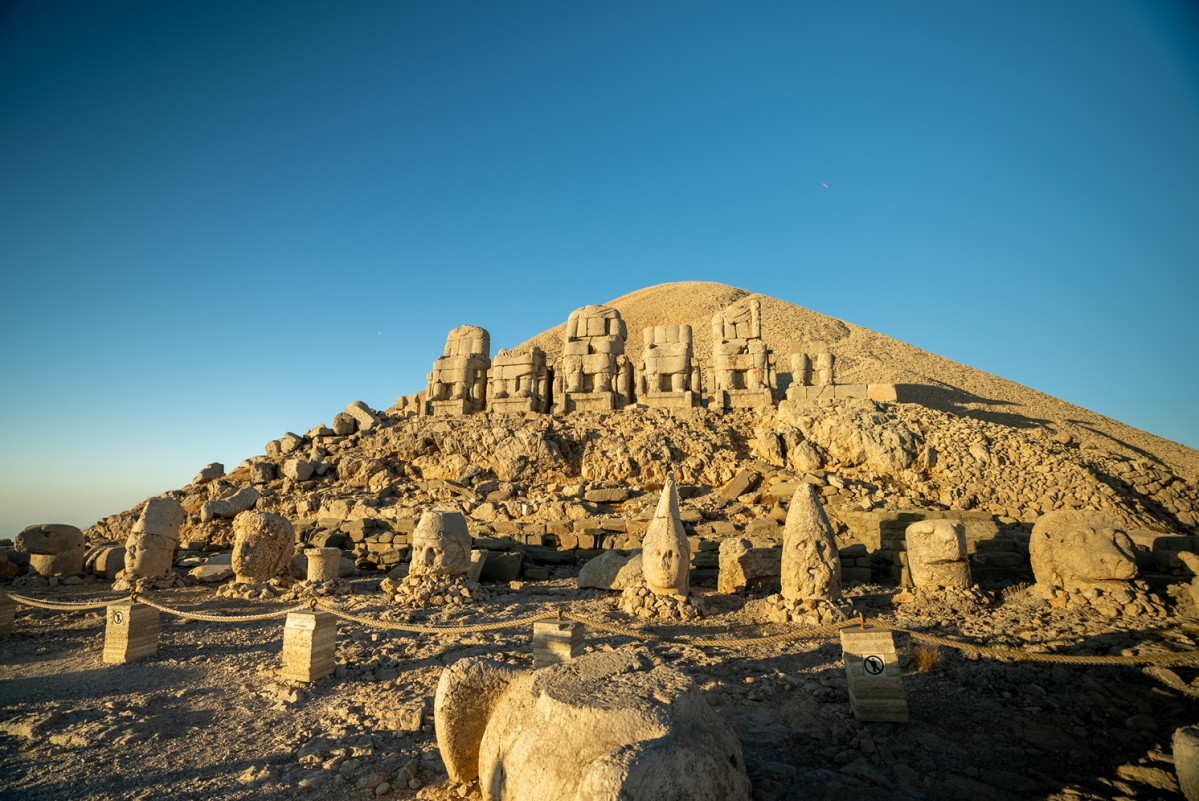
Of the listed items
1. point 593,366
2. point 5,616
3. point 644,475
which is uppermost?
point 593,366

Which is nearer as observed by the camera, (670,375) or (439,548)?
(439,548)

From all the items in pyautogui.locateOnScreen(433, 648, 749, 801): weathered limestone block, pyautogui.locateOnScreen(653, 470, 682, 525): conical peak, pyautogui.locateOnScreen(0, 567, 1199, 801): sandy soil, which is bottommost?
pyautogui.locateOnScreen(0, 567, 1199, 801): sandy soil

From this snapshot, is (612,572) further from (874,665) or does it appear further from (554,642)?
(874,665)

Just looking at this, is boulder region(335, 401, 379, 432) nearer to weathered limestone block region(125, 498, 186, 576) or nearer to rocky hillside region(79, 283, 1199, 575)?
rocky hillside region(79, 283, 1199, 575)

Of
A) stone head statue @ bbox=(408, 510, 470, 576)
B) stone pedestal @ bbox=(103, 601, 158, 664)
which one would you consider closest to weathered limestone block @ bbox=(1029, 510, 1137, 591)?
stone head statue @ bbox=(408, 510, 470, 576)

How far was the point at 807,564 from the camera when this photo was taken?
8.23 meters

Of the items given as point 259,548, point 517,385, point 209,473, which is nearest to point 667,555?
point 259,548

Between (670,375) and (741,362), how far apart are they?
7.00 ft

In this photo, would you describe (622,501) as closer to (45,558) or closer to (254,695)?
(254,695)

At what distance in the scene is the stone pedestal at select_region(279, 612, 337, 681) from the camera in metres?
5.89

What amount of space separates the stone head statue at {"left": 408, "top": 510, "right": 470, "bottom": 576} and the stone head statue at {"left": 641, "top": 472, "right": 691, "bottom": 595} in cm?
299

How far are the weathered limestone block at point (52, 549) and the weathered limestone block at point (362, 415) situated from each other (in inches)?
305

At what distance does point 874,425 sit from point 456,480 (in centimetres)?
A: 1042

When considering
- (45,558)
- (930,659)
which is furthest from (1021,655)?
(45,558)
